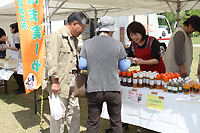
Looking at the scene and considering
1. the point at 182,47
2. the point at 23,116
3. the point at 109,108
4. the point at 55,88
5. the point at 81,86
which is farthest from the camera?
the point at 23,116

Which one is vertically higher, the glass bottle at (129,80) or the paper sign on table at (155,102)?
the glass bottle at (129,80)

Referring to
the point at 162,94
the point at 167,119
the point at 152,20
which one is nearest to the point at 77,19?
Answer: the point at 162,94

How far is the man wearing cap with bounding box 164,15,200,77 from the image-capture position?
294 cm

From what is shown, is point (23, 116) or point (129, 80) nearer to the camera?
point (129, 80)

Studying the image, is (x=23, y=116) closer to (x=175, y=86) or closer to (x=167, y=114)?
(x=167, y=114)

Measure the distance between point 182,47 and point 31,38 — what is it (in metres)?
2.39

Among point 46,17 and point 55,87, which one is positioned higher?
point 46,17

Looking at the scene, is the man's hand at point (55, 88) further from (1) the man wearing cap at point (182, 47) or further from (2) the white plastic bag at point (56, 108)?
(1) the man wearing cap at point (182, 47)

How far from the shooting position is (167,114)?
224cm

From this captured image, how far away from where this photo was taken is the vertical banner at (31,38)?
8.84 ft

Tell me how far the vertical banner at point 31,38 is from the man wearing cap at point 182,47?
7.10ft

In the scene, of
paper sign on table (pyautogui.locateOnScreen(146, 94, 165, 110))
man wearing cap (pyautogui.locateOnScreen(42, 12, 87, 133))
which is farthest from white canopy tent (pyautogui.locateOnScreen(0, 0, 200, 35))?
paper sign on table (pyautogui.locateOnScreen(146, 94, 165, 110))

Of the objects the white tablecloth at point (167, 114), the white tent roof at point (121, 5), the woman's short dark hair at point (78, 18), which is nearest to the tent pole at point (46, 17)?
the white tent roof at point (121, 5)

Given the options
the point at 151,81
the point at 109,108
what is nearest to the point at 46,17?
the point at 109,108
